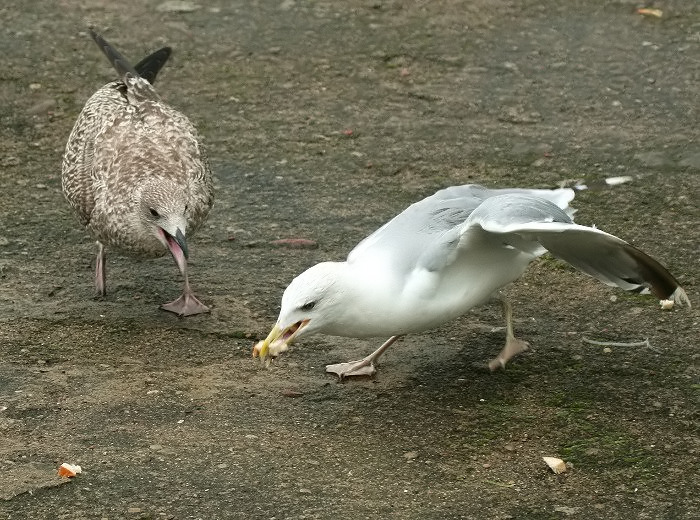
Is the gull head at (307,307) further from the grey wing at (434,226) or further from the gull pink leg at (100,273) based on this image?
the gull pink leg at (100,273)

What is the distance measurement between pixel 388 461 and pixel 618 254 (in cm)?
110

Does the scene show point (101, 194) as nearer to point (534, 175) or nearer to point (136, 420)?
point (136, 420)

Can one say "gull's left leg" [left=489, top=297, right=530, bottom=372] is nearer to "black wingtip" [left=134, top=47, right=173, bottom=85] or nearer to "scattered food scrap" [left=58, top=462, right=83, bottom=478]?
"scattered food scrap" [left=58, top=462, right=83, bottom=478]

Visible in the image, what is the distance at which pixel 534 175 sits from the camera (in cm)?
620

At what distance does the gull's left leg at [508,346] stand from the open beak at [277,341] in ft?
3.08

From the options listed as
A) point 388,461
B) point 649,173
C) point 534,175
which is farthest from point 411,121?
point 388,461

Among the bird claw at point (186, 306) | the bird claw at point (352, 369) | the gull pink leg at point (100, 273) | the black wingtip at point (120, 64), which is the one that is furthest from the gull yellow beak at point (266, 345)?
the black wingtip at point (120, 64)

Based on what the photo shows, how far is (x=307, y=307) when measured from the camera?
13.4 ft

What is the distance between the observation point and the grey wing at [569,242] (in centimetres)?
401

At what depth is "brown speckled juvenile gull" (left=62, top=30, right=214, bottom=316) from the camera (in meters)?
5.16

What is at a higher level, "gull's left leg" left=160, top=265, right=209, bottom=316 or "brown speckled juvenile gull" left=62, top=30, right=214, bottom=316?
"brown speckled juvenile gull" left=62, top=30, right=214, bottom=316

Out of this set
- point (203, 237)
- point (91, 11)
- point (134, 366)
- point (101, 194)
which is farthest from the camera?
point (91, 11)

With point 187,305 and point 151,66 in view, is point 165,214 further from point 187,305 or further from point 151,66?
point 151,66

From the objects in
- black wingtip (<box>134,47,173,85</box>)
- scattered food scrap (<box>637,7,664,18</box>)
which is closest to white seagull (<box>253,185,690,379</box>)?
black wingtip (<box>134,47,173,85</box>)
